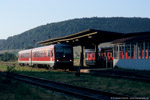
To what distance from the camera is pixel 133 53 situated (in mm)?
27969

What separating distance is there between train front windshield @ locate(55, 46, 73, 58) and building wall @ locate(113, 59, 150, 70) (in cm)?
609

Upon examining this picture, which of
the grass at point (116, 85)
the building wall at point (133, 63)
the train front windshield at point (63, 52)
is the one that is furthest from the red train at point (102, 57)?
the grass at point (116, 85)

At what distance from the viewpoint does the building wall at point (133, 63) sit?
2589 cm

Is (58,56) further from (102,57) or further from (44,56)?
(102,57)

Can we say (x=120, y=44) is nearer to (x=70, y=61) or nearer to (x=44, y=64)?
(x=70, y=61)

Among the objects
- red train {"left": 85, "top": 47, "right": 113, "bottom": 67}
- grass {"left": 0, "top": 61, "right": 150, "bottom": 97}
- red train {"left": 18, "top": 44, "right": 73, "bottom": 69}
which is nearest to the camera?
grass {"left": 0, "top": 61, "right": 150, "bottom": 97}

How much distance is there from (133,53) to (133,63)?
1.10 m

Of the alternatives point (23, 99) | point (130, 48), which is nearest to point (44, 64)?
point (130, 48)

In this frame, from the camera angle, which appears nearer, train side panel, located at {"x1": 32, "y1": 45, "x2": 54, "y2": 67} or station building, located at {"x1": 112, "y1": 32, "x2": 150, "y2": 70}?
station building, located at {"x1": 112, "y1": 32, "x2": 150, "y2": 70}

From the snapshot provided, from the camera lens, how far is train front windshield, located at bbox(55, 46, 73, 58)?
2919 cm

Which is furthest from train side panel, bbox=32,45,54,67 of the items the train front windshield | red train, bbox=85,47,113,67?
red train, bbox=85,47,113,67

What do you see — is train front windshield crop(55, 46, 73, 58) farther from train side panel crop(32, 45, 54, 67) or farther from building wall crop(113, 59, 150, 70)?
building wall crop(113, 59, 150, 70)

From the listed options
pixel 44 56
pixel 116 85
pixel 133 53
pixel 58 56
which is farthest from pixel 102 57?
pixel 116 85

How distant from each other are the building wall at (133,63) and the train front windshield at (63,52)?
20.0ft
